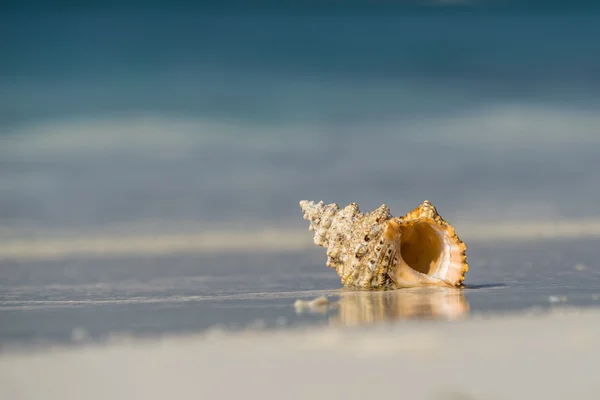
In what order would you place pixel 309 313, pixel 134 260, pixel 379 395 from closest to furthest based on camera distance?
pixel 379 395 → pixel 309 313 → pixel 134 260

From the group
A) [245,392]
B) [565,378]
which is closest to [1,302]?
[245,392]

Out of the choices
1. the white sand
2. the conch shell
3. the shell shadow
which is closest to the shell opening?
the conch shell

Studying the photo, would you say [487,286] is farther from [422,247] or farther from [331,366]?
[331,366]

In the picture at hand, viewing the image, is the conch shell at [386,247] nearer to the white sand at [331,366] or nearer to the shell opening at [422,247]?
the shell opening at [422,247]

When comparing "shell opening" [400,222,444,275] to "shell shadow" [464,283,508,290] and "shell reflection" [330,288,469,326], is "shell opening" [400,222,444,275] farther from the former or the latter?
"shell reflection" [330,288,469,326]

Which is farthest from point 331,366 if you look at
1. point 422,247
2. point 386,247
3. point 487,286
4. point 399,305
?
point 422,247

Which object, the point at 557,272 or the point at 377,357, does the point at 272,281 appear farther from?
the point at 377,357
